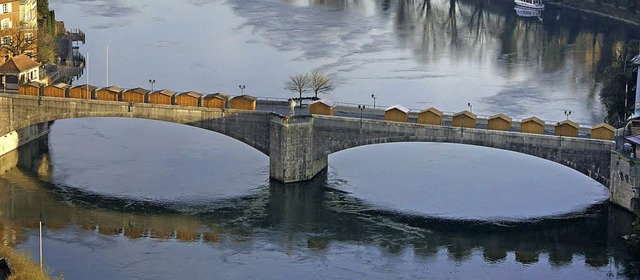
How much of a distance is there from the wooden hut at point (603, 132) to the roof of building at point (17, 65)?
32.5 m

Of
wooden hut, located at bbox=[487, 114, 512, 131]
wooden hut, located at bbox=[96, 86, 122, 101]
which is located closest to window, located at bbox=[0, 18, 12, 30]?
wooden hut, located at bbox=[96, 86, 122, 101]

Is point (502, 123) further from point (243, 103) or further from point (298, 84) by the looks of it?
point (298, 84)

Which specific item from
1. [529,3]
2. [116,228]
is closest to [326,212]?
[116,228]

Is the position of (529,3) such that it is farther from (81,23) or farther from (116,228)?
(116,228)

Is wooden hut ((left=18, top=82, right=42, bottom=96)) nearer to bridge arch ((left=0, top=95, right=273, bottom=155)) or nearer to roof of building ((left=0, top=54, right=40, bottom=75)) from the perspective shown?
bridge arch ((left=0, top=95, right=273, bottom=155))

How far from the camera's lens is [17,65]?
78.8 meters

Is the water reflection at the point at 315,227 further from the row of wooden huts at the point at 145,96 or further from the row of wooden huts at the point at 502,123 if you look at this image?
the row of wooden huts at the point at 145,96

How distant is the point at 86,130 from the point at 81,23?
43.4 m

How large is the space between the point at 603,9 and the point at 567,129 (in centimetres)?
6880

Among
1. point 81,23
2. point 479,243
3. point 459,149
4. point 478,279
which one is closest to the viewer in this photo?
point 478,279

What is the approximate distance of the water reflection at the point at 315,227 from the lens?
204 feet

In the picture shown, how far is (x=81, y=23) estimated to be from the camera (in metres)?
125

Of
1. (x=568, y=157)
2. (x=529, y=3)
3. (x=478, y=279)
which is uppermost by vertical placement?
(x=529, y=3)

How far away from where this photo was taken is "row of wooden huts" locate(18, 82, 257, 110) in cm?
7294
